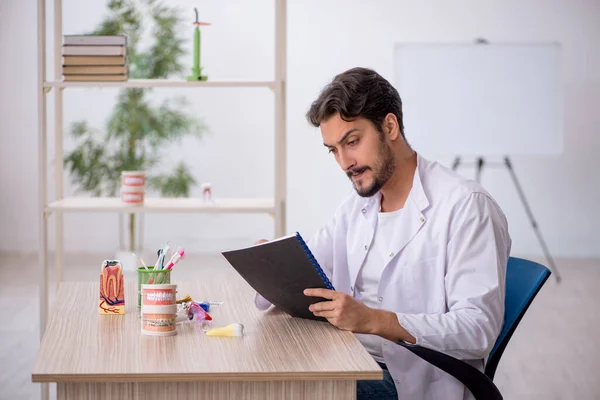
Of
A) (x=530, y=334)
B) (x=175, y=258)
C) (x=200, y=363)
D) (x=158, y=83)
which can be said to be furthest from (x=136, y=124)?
(x=200, y=363)

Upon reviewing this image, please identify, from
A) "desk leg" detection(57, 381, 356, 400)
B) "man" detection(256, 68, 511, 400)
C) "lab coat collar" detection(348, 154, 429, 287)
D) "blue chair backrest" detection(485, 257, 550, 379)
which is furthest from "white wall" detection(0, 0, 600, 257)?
"desk leg" detection(57, 381, 356, 400)

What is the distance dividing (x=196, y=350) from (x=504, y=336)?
0.70 meters

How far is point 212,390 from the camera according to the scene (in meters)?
1.41

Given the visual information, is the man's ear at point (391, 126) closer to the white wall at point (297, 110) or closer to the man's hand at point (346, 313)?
the man's hand at point (346, 313)

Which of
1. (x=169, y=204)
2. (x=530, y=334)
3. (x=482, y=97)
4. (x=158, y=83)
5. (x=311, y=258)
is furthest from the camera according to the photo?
(x=482, y=97)

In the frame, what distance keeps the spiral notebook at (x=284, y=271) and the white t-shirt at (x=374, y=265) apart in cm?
26

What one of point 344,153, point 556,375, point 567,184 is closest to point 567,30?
point 567,184

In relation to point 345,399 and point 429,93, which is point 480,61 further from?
point 345,399

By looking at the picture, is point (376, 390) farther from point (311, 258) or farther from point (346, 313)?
point (311, 258)

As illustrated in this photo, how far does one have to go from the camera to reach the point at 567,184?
7.07 metres

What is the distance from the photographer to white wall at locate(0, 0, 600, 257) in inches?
273

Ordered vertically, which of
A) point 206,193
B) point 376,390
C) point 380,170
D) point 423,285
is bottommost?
point 376,390

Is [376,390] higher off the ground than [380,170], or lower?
lower

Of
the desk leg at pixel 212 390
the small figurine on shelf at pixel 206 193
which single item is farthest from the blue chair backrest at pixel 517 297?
the small figurine on shelf at pixel 206 193
